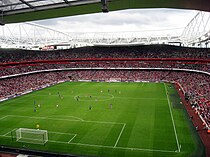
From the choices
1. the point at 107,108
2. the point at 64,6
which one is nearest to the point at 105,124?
the point at 107,108

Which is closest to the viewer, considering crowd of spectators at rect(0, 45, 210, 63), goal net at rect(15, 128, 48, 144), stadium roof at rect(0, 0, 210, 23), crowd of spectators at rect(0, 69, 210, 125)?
stadium roof at rect(0, 0, 210, 23)

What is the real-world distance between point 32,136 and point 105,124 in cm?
921

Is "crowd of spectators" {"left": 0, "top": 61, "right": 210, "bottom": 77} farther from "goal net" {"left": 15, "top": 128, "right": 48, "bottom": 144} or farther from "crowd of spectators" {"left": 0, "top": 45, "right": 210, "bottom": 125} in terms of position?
"goal net" {"left": 15, "top": 128, "right": 48, "bottom": 144}

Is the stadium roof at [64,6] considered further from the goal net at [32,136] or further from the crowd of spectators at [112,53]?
the crowd of spectators at [112,53]

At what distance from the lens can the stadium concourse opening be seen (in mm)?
23203

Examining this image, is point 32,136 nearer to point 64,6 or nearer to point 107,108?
point 107,108

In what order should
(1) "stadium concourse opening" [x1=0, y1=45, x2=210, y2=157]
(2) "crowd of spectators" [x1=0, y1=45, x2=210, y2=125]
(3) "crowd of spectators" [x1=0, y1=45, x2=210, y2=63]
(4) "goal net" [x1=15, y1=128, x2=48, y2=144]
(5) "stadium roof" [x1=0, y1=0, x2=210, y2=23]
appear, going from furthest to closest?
1. (3) "crowd of spectators" [x1=0, y1=45, x2=210, y2=63]
2. (2) "crowd of spectators" [x1=0, y1=45, x2=210, y2=125]
3. (4) "goal net" [x1=15, y1=128, x2=48, y2=144]
4. (1) "stadium concourse opening" [x1=0, y1=45, x2=210, y2=157]
5. (5) "stadium roof" [x1=0, y1=0, x2=210, y2=23]

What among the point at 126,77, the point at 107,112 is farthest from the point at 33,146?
the point at 126,77

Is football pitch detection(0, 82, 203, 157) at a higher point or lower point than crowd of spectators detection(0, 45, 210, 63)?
lower

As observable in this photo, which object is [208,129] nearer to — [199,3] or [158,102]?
[158,102]

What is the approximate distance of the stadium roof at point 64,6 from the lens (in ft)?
21.2

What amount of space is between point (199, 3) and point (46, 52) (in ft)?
299

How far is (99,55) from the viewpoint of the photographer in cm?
8656

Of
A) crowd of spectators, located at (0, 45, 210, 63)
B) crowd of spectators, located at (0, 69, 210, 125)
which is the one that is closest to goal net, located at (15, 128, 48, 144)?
crowd of spectators, located at (0, 69, 210, 125)
